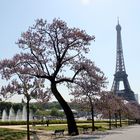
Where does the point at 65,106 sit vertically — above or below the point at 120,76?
below

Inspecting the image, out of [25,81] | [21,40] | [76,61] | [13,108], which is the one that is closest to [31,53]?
[21,40]

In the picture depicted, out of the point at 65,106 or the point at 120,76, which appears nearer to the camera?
the point at 65,106

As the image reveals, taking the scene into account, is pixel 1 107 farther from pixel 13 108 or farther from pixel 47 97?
pixel 47 97

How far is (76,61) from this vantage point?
139 ft

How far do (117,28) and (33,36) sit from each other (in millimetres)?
111341

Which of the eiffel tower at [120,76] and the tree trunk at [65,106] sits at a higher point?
the eiffel tower at [120,76]

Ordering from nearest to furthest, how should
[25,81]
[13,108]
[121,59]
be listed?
[25,81] → [13,108] → [121,59]

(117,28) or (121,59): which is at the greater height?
(117,28)

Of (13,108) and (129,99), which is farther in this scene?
(129,99)

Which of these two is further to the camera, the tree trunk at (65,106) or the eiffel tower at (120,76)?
the eiffel tower at (120,76)

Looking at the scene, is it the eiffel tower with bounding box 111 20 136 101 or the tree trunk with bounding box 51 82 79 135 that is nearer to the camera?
the tree trunk with bounding box 51 82 79 135

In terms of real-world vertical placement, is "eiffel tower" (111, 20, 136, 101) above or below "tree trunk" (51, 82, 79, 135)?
above

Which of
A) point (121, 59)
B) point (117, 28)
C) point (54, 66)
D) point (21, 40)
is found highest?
point (117, 28)

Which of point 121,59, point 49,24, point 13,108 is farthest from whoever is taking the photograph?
point 121,59
